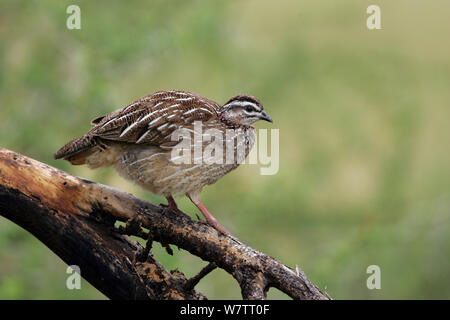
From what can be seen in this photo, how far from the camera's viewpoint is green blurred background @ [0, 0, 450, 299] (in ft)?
26.6

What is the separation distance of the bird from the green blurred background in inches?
93.3

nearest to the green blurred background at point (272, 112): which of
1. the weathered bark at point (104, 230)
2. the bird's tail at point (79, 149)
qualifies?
the bird's tail at point (79, 149)

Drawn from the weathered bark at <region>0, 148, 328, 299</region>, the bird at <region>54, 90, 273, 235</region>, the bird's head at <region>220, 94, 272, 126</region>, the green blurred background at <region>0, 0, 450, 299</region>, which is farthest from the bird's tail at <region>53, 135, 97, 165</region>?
the green blurred background at <region>0, 0, 450, 299</region>

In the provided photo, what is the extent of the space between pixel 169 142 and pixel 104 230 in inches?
33.9

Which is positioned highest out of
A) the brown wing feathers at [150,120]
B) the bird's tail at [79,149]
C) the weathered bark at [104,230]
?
the brown wing feathers at [150,120]

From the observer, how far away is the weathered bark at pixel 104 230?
15.1 ft

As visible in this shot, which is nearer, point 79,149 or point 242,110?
point 79,149

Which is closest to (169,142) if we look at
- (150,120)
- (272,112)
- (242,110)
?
(150,120)

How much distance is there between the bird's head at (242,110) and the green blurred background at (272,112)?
8.38ft

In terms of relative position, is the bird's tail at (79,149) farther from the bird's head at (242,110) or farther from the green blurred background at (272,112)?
the green blurred background at (272,112)

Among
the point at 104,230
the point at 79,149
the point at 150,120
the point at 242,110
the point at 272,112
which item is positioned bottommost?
the point at 104,230

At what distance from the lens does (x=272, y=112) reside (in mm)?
10500

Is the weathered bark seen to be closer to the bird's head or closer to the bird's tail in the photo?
the bird's tail

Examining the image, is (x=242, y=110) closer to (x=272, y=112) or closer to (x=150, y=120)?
(x=150, y=120)
